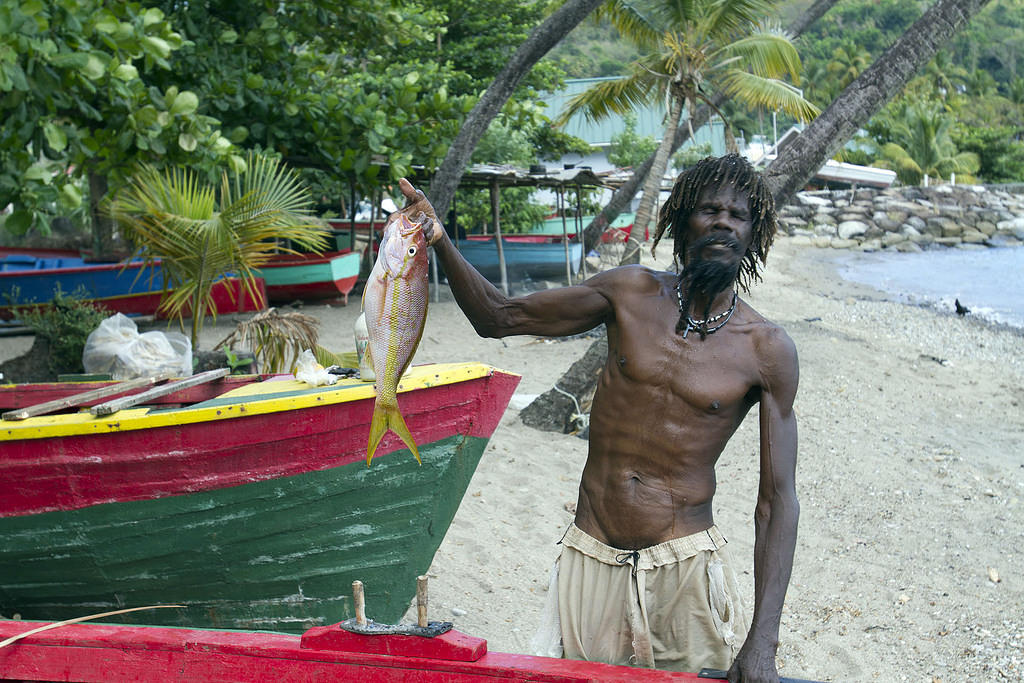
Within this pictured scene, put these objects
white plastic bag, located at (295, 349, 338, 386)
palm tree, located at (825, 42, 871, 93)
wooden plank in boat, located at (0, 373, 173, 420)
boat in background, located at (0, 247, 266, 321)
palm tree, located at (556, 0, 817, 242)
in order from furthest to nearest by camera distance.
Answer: palm tree, located at (825, 42, 871, 93) < boat in background, located at (0, 247, 266, 321) < palm tree, located at (556, 0, 817, 242) < white plastic bag, located at (295, 349, 338, 386) < wooden plank in boat, located at (0, 373, 173, 420)

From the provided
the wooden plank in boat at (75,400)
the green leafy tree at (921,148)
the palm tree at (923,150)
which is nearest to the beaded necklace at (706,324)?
the wooden plank in boat at (75,400)

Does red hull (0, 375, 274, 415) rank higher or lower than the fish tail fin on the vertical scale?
lower

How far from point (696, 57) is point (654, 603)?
992 centimetres

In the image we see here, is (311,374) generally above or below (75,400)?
above

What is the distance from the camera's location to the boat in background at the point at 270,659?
2588 millimetres

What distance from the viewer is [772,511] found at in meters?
2.45

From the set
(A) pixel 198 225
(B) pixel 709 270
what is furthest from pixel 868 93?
(B) pixel 709 270

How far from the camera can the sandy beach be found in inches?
203

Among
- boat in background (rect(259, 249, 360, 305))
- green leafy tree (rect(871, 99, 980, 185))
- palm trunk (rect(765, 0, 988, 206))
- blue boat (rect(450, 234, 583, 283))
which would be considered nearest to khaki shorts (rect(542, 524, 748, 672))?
palm trunk (rect(765, 0, 988, 206))

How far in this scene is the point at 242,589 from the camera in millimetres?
4441

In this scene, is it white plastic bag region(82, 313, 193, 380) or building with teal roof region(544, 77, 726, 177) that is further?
building with teal roof region(544, 77, 726, 177)

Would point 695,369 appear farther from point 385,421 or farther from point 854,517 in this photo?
point 854,517

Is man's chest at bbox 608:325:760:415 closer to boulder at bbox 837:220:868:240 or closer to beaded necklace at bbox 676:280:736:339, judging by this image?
beaded necklace at bbox 676:280:736:339

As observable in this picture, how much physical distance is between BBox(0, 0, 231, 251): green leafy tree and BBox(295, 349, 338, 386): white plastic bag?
7.37ft
